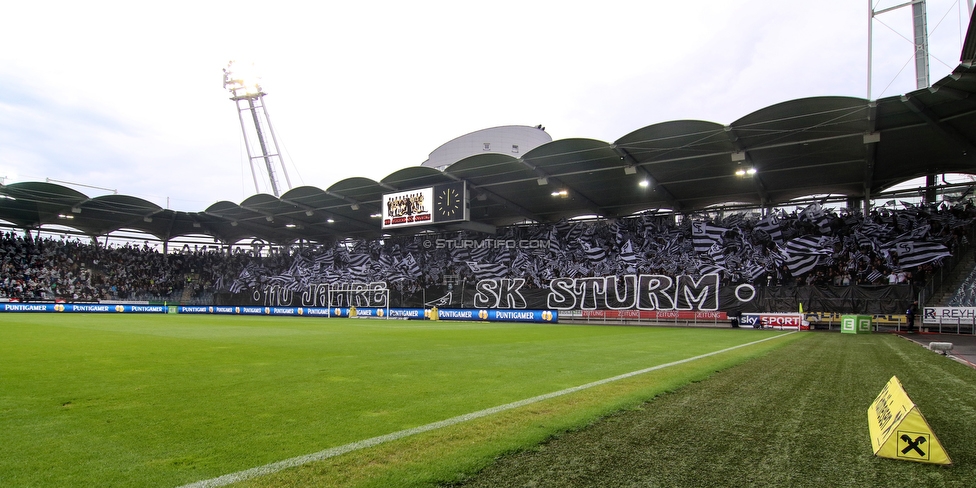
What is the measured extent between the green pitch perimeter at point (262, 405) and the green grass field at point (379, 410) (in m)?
0.02

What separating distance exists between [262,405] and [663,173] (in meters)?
31.5

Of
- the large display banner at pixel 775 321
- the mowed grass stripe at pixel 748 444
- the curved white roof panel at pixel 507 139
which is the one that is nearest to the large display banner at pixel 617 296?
the large display banner at pixel 775 321

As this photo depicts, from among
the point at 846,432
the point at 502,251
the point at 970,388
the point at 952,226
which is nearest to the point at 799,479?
the point at 846,432

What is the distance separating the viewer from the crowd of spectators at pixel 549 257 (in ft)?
98.8

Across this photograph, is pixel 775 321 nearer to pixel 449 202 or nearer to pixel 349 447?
pixel 449 202

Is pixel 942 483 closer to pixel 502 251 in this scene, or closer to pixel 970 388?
pixel 970 388

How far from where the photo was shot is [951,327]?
78.1 ft

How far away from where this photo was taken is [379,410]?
5.23 metres

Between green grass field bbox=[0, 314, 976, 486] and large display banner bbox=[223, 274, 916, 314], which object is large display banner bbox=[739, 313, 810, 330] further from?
green grass field bbox=[0, 314, 976, 486]

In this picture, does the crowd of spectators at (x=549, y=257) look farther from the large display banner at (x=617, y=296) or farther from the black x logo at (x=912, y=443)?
the black x logo at (x=912, y=443)

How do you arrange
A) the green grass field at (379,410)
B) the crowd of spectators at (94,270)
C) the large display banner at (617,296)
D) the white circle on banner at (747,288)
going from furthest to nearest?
the crowd of spectators at (94,270)
the white circle on banner at (747,288)
the large display banner at (617,296)
the green grass field at (379,410)

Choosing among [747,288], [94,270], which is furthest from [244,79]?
[747,288]

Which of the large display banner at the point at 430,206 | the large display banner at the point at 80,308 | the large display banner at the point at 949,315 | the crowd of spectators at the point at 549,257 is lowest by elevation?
the large display banner at the point at 80,308

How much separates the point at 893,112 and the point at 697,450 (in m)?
26.6
